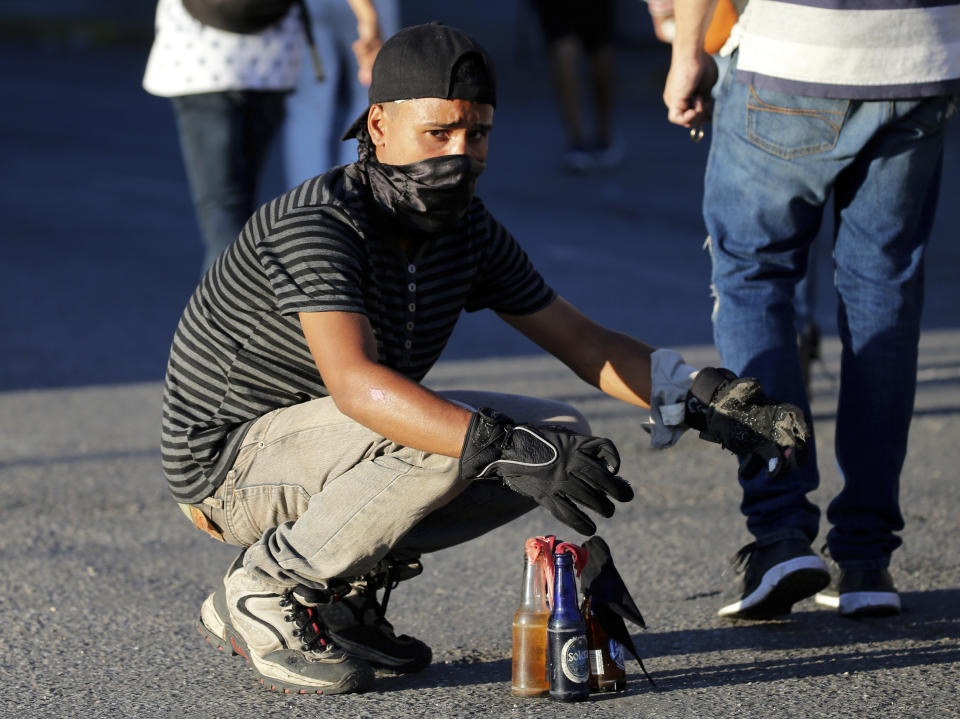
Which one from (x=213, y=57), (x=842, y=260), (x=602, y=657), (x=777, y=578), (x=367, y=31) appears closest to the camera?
(x=602, y=657)

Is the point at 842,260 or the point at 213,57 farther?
the point at 213,57

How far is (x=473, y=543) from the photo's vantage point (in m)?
3.83

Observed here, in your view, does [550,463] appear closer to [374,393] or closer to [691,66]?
[374,393]

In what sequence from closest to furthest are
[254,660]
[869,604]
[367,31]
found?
[254,660], [869,604], [367,31]

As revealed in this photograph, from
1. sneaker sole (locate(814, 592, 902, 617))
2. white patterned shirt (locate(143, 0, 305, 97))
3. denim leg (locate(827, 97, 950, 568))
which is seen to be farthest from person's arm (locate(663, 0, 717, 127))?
white patterned shirt (locate(143, 0, 305, 97))

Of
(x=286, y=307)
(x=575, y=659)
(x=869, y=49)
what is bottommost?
(x=575, y=659)

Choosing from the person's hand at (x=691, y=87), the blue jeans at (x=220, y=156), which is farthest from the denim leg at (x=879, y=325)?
Answer: the blue jeans at (x=220, y=156)

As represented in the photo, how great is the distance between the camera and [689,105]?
3.40m

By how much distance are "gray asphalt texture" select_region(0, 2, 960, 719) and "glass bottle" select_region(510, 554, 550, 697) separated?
0.04 meters

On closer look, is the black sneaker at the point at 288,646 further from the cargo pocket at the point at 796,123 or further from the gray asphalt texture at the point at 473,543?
the cargo pocket at the point at 796,123

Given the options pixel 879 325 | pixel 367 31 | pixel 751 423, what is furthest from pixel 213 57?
pixel 751 423

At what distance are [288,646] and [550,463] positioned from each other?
684 millimetres

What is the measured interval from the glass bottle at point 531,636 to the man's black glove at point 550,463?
0.67ft

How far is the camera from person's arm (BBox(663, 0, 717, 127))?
3.27 metres
